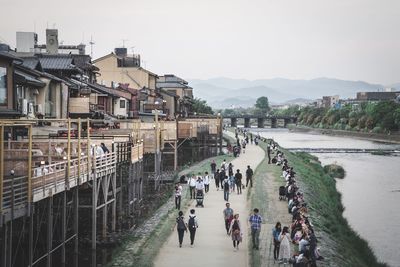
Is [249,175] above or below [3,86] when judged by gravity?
below

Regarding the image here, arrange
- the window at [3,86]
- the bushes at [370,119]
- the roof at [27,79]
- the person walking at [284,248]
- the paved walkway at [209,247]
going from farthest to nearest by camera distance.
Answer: the bushes at [370,119]
the roof at [27,79]
the window at [3,86]
the paved walkway at [209,247]
the person walking at [284,248]

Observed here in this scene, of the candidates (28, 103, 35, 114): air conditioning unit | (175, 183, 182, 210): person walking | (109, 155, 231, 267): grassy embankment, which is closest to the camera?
(109, 155, 231, 267): grassy embankment

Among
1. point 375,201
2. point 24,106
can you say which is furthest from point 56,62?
point 375,201

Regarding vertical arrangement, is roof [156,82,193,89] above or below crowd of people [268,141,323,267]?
above

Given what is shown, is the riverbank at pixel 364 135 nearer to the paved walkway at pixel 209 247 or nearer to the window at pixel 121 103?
the window at pixel 121 103

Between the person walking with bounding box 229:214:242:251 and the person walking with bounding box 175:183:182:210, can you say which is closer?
the person walking with bounding box 229:214:242:251

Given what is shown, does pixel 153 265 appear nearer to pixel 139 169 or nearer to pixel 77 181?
pixel 77 181

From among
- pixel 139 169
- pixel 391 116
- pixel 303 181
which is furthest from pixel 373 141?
pixel 139 169

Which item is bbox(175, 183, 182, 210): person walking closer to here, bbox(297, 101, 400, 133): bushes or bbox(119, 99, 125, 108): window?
bbox(119, 99, 125, 108): window

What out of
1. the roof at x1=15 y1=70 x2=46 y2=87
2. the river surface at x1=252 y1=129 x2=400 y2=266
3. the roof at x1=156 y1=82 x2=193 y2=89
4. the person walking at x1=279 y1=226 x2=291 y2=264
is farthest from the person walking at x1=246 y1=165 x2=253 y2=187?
the roof at x1=156 y1=82 x2=193 y2=89

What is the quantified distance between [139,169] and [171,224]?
33.9 feet

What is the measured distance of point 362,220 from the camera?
39281 millimetres

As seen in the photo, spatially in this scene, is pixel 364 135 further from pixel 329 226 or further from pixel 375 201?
pixel 329 226

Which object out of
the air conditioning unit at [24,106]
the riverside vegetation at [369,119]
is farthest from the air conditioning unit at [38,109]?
the riverside vegetation at [369,119]
